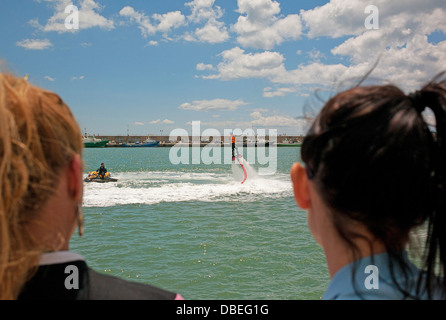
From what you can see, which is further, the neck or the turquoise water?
the turquoise water

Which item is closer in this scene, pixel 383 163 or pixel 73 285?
pixel 383 163

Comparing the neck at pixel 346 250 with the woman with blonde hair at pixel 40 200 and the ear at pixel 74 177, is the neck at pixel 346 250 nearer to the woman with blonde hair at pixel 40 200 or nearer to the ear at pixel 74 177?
the woman with blonde hair at pixel 40 200

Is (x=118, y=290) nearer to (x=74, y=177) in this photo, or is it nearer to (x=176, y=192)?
(x=74, y=177)

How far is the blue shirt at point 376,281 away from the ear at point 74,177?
3.34ft

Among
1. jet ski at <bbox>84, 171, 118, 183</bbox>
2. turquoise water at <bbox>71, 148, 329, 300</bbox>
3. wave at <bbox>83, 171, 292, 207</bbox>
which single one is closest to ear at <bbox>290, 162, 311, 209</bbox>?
turquoise water at <bbox>71, 148, 329, 300</bbox>

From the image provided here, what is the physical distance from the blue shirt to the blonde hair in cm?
109

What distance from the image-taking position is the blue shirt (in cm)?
125

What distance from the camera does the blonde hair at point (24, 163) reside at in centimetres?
112

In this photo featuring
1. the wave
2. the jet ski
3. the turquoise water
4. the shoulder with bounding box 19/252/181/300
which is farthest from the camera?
the jet ski

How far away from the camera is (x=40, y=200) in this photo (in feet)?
4.00

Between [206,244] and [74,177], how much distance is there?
1330 centimetres
